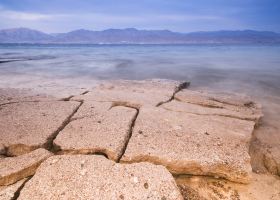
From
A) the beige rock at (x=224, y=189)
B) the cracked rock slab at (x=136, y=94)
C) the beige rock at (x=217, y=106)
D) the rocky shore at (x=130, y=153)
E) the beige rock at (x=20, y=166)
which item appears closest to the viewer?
the rocky shore at (x=130, y=153)

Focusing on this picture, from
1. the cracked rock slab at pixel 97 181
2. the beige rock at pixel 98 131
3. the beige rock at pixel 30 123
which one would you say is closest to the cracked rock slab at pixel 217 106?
the beige rock at pixel 98 131

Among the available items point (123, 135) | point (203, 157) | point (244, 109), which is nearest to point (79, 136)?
point (123, 135)

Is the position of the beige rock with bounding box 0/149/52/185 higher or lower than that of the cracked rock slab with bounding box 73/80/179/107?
higher

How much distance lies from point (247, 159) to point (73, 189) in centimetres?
151

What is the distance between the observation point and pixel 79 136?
2.69 meters

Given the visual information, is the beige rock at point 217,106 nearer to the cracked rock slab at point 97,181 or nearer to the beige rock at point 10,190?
the cracked rock slab at point 97,181

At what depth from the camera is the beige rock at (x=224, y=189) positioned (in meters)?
2.19

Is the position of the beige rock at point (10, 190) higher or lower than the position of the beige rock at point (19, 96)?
higher

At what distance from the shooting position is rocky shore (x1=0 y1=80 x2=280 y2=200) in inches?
77.6

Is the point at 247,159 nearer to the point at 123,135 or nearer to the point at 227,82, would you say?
the point at 123,135

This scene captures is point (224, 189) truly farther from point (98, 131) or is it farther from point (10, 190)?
point (10, 190)

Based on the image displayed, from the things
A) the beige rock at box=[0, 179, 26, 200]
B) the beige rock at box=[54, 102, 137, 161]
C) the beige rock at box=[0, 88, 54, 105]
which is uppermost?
the beige rock at box=[54, 102, 137, 161]

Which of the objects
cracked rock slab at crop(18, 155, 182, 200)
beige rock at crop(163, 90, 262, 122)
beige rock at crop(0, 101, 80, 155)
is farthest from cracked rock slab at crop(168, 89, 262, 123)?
cracked rock slab at crop(18, 155, 182, 200)

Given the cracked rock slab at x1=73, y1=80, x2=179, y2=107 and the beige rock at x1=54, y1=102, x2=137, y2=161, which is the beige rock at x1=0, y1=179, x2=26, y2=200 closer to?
the beige rock at x1=54, y1=102, x2=137, y2=161
